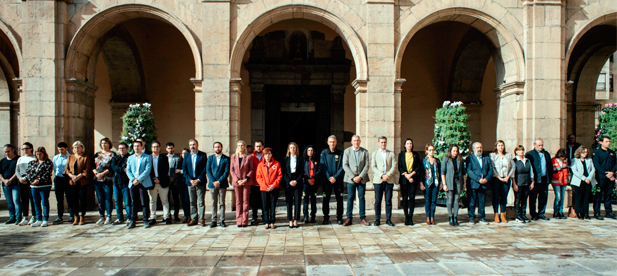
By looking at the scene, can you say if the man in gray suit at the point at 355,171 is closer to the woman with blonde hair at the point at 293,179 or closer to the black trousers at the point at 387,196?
the black trousers at the point at 387,196

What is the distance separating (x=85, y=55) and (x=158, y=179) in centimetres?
384

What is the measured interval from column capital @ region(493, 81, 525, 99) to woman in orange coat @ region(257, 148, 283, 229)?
5564 millimetres

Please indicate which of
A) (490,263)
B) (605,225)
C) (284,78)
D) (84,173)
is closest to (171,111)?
(284,78)

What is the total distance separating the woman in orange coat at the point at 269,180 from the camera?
6.66 meters

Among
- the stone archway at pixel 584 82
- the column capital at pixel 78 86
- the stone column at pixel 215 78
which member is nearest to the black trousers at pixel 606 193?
the stone archway at pixel 584 82

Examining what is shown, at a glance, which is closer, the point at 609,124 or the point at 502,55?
the point at 502,55

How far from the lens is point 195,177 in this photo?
6844 mm

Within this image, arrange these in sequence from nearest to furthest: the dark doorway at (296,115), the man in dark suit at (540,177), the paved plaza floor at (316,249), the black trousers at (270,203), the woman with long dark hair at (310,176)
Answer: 1. the paved plaza floor at (316,249)
2. the black trousers at (270,203)
3. the woman with long dark hair at (310,176)
4. the man in dark suit at (540,177)
5. the dark doorway at (296,115)

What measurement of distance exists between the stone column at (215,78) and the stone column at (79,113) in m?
2.77

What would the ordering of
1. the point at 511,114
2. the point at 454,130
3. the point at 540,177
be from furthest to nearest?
the point at 511,114 < the point at 454,130 < the point at 540,177

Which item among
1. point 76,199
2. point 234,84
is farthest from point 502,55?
point 76,199

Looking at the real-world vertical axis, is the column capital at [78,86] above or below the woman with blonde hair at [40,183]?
above

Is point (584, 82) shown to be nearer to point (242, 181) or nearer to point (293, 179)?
point (293, 179)

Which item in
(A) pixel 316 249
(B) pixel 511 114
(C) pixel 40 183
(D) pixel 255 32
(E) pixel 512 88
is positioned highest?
(D) pixel 255 32
